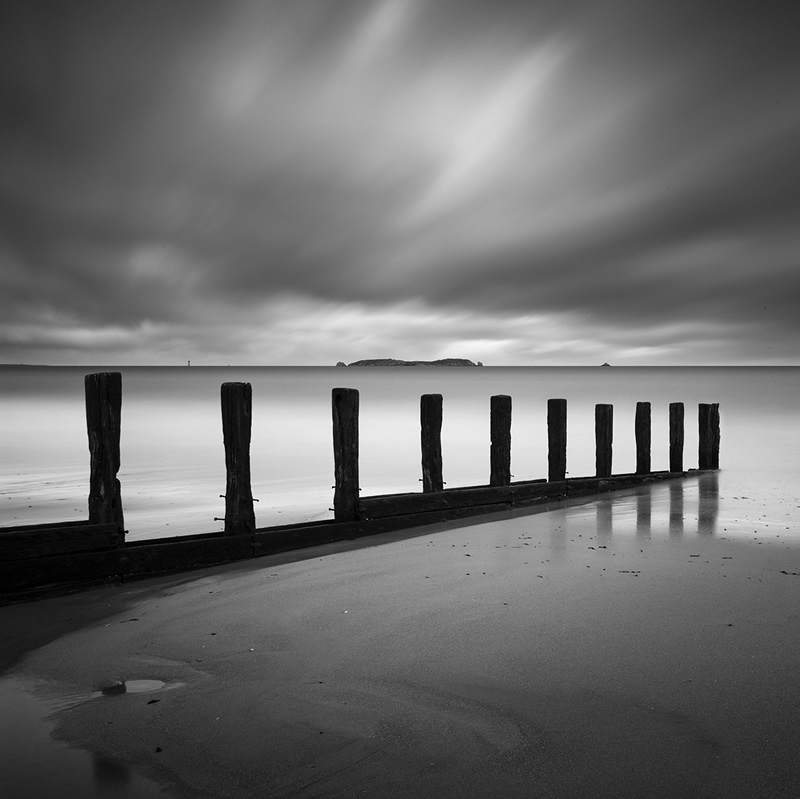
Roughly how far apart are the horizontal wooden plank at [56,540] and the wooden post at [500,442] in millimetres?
4665

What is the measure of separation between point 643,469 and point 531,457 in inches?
358

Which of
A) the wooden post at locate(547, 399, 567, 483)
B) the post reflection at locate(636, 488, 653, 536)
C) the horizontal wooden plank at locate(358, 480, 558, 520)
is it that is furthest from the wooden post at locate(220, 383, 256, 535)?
the wooden post at locate(547, 399, 567, 483)

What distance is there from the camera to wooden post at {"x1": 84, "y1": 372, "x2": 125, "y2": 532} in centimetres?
539

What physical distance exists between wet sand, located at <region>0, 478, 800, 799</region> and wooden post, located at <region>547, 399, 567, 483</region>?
3412mm

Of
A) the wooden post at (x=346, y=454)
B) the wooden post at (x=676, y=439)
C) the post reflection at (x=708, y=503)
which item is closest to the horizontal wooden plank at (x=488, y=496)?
the wooden post at (x=346, y=454)

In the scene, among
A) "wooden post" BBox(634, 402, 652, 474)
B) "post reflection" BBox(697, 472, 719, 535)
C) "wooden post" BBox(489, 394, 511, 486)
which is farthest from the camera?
"wooden post" BBox(634, 402, 652, 474)

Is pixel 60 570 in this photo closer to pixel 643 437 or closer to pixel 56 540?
pixel 56 540

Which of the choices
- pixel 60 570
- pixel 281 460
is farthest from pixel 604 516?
pixel 281 460

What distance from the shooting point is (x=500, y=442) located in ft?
28.4

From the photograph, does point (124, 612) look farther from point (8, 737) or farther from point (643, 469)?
point (643, 469)

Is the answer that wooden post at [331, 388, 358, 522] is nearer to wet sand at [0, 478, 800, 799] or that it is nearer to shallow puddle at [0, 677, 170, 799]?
wet sand at [0, 478, 800, 799]

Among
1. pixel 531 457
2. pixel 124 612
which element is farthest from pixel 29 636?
pixel 531 457

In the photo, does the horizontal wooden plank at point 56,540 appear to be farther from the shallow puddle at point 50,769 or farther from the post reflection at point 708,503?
the post reflection at point 708,503

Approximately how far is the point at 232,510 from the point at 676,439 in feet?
28.9
